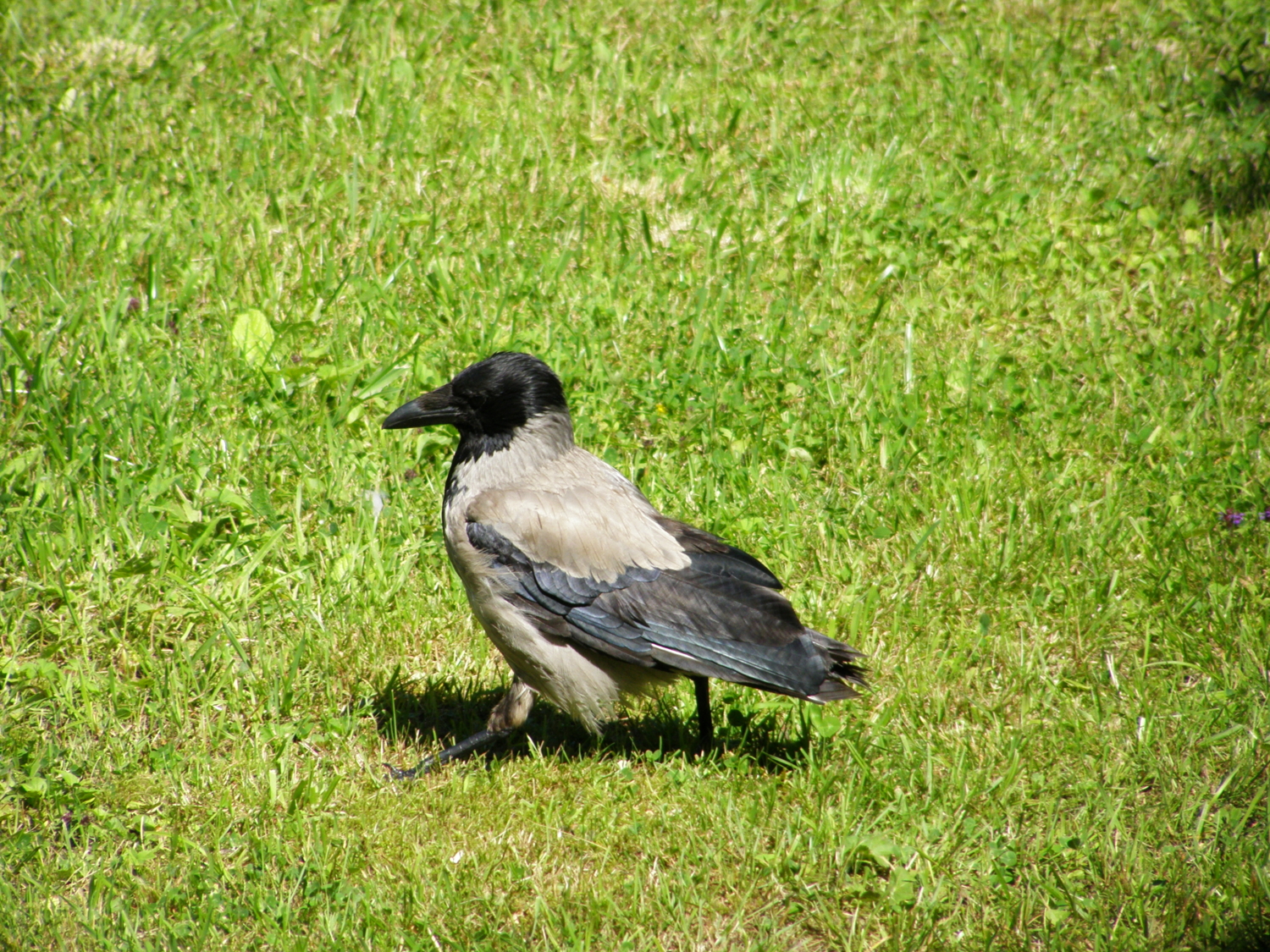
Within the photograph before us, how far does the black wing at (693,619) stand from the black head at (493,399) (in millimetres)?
413

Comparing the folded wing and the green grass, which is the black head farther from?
the green grass

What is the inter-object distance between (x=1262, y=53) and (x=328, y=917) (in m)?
7.80

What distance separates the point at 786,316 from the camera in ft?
19.5

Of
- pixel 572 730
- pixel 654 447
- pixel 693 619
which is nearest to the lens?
pixel 693 619

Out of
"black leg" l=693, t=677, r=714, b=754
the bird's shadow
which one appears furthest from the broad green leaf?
"black leg" l=693, t=677, r=714, b=754

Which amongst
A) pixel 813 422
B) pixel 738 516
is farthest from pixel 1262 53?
pixel 738 516

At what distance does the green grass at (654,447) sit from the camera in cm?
354

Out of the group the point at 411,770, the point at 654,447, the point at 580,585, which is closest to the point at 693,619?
the point at 580,585

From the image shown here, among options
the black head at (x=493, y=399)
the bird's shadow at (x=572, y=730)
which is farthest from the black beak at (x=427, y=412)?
the bird's shadow at (x=572, y=730)

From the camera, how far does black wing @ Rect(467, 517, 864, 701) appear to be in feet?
12.3

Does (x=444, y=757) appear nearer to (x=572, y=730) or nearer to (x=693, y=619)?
(x=572, y=730)

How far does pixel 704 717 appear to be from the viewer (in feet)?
13.4

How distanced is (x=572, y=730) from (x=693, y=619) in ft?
2.88

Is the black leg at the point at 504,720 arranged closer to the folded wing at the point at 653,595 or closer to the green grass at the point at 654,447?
the green grass at the point at 654,447
